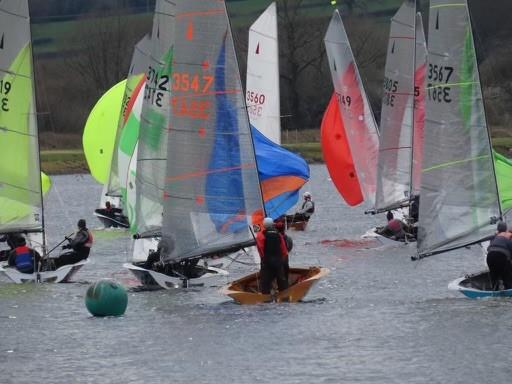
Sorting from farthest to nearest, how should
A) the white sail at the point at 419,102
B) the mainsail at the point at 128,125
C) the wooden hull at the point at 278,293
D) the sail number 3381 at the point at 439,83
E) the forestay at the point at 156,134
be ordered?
the white sail at the point at 419,102 → the mainsail at the point at 128,125 → the forestay at the point at 156,134 → the sail number 3381 at the point at 439,83 → the wooden hull at the point at 278,293

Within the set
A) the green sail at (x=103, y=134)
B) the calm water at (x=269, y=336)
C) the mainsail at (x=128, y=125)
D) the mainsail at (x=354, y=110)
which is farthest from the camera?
the green sail at (x=103, y=134)

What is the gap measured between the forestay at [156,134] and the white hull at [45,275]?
4.45ft

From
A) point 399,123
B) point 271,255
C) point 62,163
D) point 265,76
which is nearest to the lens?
point 271,255

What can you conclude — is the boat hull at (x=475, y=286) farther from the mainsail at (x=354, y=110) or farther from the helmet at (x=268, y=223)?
the mainsail at (x=354, y=110)

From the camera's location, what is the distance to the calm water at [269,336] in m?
17.2

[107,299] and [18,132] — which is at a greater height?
[18,132]

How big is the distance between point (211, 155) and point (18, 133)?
4997 mm

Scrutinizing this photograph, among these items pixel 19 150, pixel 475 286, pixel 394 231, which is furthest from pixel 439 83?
pixel 394 231

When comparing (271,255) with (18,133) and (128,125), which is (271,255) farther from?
(128,125)

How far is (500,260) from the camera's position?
20578mm

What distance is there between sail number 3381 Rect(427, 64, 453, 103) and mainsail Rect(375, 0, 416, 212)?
37.8 feet

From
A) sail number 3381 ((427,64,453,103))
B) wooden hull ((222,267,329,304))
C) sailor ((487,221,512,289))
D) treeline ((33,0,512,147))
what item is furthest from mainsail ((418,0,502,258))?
treeline ((33,0,512,147))

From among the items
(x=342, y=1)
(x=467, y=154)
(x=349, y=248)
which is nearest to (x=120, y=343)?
(x=467, y=154)

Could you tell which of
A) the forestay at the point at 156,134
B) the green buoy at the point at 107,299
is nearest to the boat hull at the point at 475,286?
the green buoy at the point at 107,299
